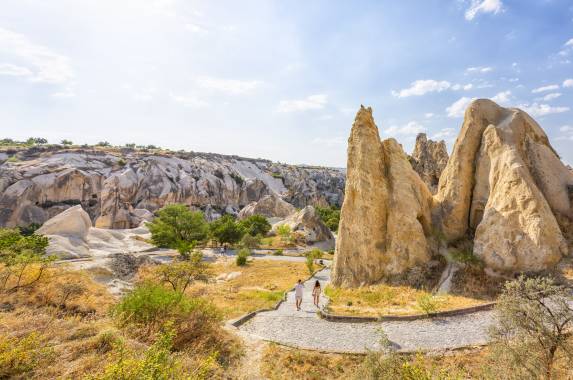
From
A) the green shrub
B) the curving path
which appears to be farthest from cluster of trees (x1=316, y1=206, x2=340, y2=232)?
the green shrub

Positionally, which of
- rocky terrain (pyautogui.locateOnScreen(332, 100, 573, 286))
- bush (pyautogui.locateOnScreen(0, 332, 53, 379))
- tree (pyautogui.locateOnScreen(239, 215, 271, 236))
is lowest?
tree (pyautogui.locateOnScreen(239, 215, 271, 236))

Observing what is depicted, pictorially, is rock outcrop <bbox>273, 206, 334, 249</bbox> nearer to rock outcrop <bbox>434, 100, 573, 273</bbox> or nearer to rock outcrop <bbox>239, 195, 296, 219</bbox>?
rock outcrop <bbox>239, 195, 296, 219</bbox>

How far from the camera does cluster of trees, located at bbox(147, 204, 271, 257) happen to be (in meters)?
38.5

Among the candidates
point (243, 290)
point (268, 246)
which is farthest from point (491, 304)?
point (268, 246)

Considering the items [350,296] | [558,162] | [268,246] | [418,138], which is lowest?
[268,246]

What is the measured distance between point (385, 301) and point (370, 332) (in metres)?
3.16

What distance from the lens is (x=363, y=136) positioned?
1775 centimetres

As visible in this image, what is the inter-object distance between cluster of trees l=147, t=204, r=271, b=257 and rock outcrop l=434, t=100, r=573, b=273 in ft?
90.7

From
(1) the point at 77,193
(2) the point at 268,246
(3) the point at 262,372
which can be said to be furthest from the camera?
(1) the point at 77,193

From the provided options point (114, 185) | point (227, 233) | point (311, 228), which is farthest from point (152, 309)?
point (114, 185)

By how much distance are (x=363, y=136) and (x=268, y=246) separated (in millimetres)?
33635

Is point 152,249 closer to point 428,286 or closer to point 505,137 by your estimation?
point 428,286

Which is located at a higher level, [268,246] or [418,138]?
[418,138]

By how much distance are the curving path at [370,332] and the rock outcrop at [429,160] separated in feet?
113
